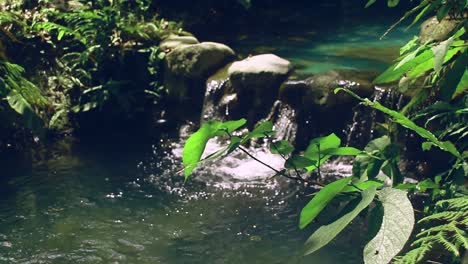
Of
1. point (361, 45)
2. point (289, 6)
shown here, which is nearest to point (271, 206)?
point (361, 45)

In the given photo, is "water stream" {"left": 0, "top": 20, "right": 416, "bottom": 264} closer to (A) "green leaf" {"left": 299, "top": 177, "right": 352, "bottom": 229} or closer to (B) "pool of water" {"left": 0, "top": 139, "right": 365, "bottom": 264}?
(B) "pool of water" {"left": 0, "top": 139, "right": 365, "bottom": 264}

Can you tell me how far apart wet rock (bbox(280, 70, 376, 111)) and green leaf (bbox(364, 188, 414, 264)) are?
236 inches

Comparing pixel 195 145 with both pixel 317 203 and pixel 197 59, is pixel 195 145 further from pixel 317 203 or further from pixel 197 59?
pixel 197 59

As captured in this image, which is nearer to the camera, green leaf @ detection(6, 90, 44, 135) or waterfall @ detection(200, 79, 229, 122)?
green leaf @ detection(6, 90, 44, 135)

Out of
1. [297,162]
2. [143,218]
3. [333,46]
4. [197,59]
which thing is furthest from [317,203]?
[333,46]

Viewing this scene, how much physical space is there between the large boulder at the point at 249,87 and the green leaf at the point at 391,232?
658 centimetres

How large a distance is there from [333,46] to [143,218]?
14.3ft

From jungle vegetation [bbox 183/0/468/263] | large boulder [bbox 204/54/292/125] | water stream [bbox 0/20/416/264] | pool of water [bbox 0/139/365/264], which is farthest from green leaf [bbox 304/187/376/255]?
large boulder [bbox 204/54/292/125]

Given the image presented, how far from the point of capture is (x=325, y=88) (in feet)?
23.0

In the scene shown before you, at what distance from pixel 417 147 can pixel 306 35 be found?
376 cm

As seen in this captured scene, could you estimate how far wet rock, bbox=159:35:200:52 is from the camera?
8.45 m

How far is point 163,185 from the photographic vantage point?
6.43 metres

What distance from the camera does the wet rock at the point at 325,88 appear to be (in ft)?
22.6

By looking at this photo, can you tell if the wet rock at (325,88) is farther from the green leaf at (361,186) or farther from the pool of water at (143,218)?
the green leaf at (361,186)
